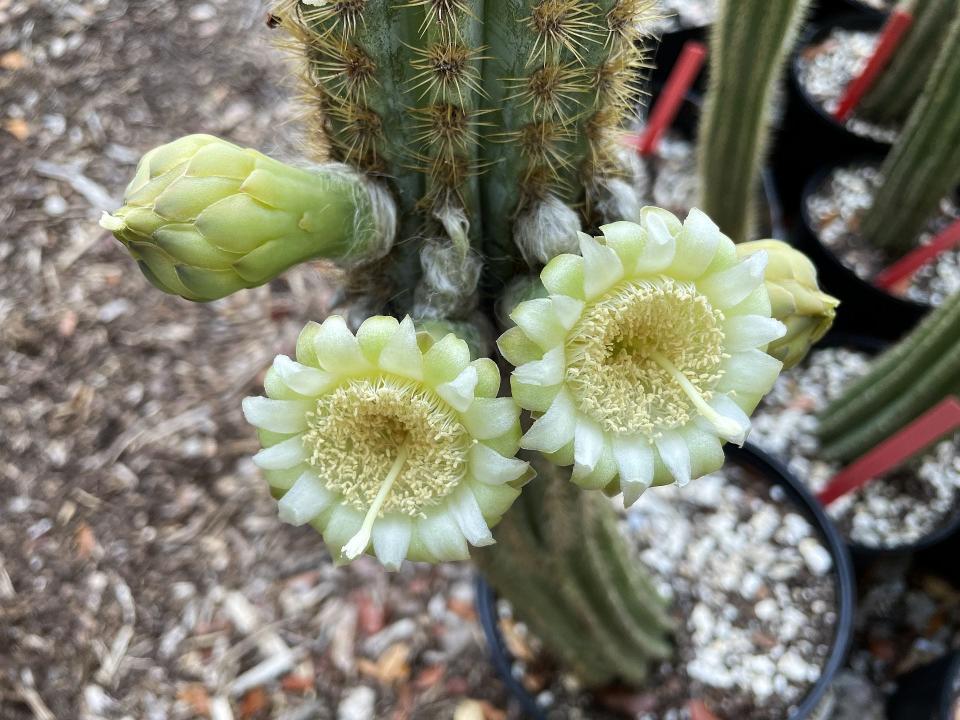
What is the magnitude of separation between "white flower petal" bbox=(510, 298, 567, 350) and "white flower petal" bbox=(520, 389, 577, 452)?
5cm

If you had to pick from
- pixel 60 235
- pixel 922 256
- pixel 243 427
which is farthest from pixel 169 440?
pixel 922 256

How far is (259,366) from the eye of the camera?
1.77 meters

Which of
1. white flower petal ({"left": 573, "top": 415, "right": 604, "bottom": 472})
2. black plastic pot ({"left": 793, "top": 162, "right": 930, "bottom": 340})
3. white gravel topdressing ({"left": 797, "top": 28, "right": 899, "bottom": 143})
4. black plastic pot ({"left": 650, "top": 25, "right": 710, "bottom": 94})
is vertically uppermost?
white flower petal ({"left": 573, "top": 415, "right": 604, "bottom": 472})

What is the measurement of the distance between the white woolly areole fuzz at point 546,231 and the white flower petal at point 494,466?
203 millimetres

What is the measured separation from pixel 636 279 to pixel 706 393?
108 mm

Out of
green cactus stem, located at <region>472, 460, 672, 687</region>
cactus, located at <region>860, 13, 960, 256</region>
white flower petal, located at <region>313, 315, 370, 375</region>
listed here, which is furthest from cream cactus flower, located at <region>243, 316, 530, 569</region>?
cactus, located at <region>860, 13, 960, 256</region>

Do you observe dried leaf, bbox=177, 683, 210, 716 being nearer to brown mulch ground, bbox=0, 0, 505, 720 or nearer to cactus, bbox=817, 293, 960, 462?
brown mulch ground, bbox=0, 0, 505, 720

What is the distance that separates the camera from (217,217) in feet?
1.99

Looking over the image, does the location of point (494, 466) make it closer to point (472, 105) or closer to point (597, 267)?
point (597, 267)

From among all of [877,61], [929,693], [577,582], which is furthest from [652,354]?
[877,61]

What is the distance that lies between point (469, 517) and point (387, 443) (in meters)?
0.11

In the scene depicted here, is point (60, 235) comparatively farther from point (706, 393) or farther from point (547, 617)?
point (706, 393)

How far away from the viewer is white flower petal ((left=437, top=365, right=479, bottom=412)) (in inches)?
22.9

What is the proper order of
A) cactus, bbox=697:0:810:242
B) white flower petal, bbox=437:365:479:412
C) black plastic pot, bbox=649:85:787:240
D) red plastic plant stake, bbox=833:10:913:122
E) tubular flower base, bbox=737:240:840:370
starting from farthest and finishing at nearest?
black plastic pot, bbox=649:85:787:240 → red plastic plant stake, bbox=833:10:913:122 → cactus, bbox=697:0:810:242 → tubular flower base, bbox=737:240:840:370 → white flower petal, bbox=437:365:479:412
